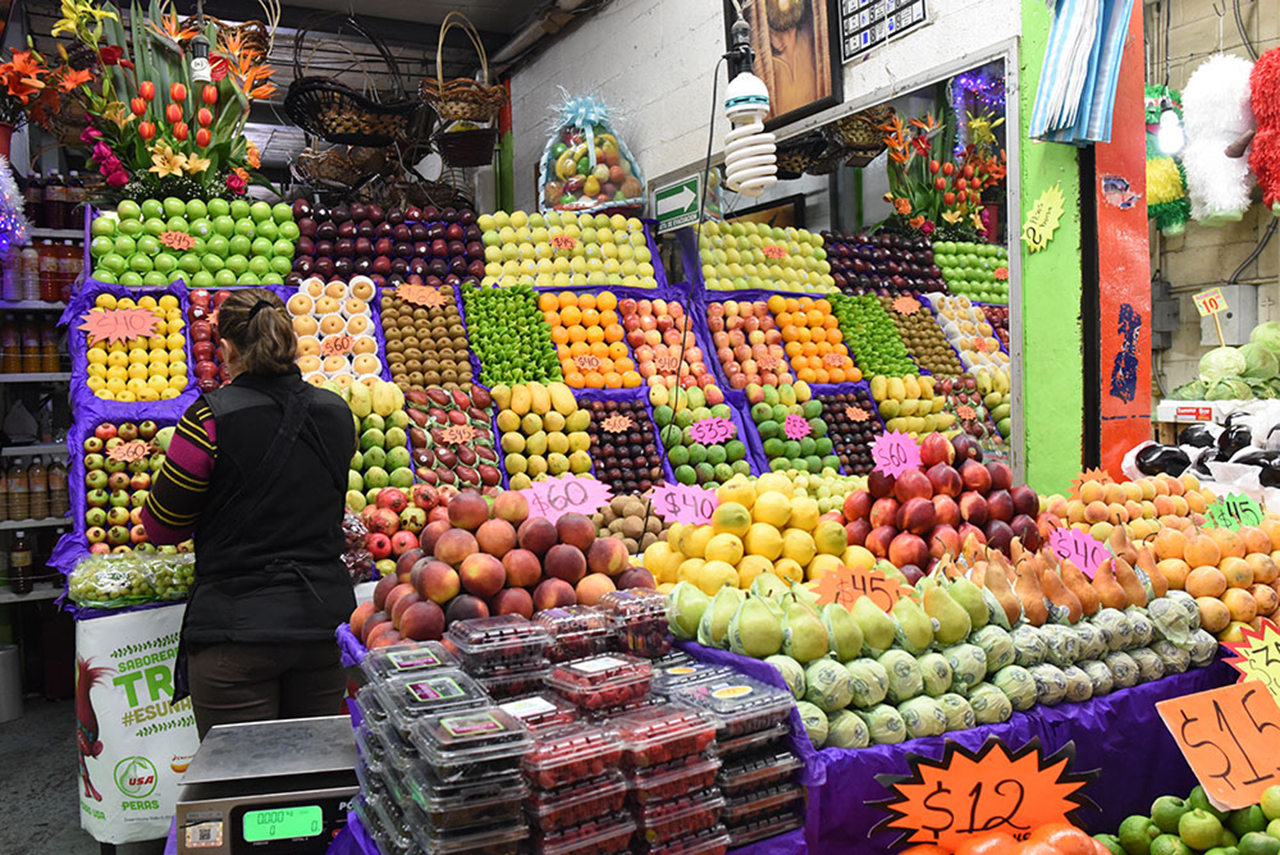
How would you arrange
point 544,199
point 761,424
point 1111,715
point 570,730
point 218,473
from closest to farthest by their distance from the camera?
1. point 570,730
2. point 1111,715
3. point 218,473
4. point 761,424
5. point 544,199

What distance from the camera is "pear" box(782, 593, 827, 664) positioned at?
5.75 feet

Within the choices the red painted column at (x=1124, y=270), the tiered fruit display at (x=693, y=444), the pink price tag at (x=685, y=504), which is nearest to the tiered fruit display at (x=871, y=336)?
the tiered fruit display at (x=693, y=444)

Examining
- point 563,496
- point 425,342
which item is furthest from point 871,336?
point 563,496

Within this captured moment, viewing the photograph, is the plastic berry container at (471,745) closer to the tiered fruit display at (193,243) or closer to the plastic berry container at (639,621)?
the plastic berry container at (639,621)

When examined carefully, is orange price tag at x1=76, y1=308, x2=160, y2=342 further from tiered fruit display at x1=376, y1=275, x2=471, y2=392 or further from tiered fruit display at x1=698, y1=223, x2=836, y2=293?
tiered fruit display at x1=698, y1=223, x2=836, y2=293

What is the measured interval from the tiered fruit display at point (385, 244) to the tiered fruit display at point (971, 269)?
10.3ft

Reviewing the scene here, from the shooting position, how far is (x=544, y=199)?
6402 millimetres

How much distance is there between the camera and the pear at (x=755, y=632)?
5.79ft

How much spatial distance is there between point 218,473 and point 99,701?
148 centimetres

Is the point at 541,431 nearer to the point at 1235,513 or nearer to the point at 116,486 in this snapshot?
the point at 116,486

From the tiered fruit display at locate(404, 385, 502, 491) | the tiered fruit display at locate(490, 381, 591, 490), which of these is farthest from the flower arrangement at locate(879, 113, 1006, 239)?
the tiered fruit display at locate(404, 385, 502, 491)

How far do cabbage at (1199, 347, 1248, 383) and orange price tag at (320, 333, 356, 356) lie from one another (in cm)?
501

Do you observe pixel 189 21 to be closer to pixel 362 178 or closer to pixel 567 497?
pixel 362 178

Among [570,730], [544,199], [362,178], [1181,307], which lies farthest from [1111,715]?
[362,178]
